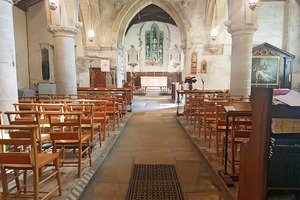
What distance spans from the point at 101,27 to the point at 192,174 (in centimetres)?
1145

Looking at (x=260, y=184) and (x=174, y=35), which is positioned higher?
(x=174, y=35)

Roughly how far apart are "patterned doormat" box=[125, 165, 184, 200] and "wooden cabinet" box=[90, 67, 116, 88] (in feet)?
32.0

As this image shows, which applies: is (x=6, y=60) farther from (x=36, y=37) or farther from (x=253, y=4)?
(x=36, y=37)

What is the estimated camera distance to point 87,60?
1263 centimetres

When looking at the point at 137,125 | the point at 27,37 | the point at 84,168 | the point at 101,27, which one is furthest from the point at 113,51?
the point at 84,168

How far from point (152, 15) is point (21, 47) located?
41.0ft

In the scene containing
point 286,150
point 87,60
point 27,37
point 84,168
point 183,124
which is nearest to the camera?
point 286,150

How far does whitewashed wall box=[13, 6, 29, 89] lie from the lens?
10.8 m

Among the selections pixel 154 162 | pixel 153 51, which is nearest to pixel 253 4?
pixel 154 162

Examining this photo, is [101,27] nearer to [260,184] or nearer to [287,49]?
[287,49]

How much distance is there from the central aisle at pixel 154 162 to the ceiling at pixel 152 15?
14129mm

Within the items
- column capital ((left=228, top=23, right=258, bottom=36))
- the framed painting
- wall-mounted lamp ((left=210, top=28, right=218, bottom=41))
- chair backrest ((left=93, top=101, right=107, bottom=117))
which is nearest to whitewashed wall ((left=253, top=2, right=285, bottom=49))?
the framed painting

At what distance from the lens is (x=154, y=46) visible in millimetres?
22531

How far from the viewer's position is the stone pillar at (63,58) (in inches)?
264
